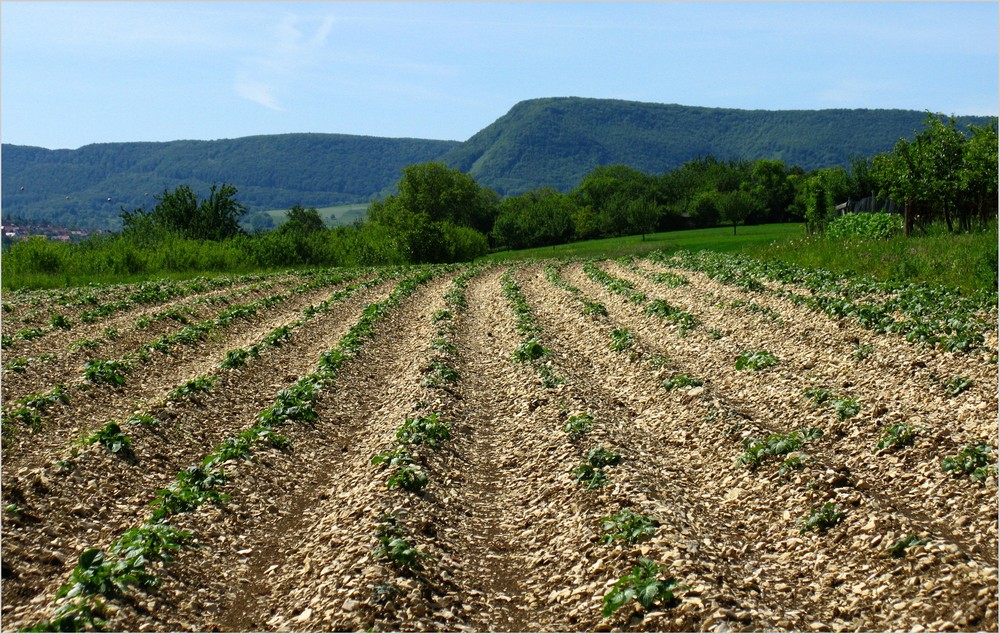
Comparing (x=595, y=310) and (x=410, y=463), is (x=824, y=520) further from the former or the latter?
(x=595, y=310)

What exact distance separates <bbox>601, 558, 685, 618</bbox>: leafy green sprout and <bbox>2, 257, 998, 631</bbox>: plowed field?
0.02 m

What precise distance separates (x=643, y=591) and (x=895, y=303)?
13.6m

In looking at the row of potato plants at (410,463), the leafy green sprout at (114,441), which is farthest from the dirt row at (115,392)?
the row of potato plants at (410,463)

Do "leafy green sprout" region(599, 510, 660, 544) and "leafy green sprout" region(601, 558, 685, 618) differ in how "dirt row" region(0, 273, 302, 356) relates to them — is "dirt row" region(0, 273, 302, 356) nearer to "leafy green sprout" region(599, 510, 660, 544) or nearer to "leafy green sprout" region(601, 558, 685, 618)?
"leafy green sprout" region(599, 510, 660, 544)

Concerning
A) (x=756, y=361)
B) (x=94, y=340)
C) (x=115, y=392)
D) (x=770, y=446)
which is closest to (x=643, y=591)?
(x=770, y=446)

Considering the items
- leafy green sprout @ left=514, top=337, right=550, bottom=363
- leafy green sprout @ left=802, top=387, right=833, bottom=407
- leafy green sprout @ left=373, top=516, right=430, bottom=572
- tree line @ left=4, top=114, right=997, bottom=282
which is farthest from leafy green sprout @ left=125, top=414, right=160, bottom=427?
tree line @ left=4, top=114, right=997, bottom=282

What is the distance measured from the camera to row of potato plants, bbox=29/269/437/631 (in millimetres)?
6598

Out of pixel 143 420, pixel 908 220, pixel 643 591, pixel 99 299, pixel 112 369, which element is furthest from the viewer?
pixel 908 220

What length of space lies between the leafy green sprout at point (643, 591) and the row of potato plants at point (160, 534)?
4.09 metres

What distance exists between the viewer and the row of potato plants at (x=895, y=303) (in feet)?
46.1

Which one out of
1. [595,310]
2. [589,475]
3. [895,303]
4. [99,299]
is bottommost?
[589,475]

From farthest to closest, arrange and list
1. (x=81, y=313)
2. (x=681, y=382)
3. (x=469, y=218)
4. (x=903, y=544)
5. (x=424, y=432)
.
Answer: (x=469, y=218), (x=81, y=313), (x=681, y=382), (x=424, y=432), (x=903, y=544)

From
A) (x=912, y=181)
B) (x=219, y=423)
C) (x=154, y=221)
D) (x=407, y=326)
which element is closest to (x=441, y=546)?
(x=219, y=423)

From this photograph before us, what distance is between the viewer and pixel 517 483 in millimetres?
10047
